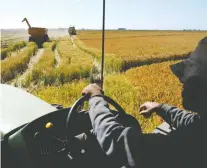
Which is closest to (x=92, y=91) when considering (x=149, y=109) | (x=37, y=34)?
(x=149, y=109)

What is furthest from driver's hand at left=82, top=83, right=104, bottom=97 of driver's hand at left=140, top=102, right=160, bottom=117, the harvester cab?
the harvester cab

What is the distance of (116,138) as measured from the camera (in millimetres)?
1844

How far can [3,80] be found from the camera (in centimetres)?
1205

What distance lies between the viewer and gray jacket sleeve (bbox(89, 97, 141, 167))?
70.2 inches

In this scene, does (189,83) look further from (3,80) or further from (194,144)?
(3,80)

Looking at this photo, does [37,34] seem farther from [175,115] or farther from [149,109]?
[175,115]

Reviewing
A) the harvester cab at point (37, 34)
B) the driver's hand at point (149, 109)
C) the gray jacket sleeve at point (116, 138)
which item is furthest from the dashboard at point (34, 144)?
the harvester cab at point (37, 34)

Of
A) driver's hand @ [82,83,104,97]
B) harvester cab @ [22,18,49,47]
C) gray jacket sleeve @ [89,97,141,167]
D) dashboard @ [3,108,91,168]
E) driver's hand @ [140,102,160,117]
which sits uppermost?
driver's hand @ [82,83,104,97]

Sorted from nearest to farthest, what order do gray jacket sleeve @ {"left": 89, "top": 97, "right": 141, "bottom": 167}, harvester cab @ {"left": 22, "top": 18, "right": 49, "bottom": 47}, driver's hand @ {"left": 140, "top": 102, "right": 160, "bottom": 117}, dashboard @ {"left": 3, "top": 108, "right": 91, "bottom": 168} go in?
gray jacket sleeve @ {"left": 89, "top": 97, "right": 141, "bottom": 167} < dashboard @ {"left": 3, "top": 108, "right": 91, "bottom": 168} < driver's hand @ {"left": 140, "top": 102, "right": 160, "bottom": 117} < harvester cab @ {"left": 22, "top": 18, "right": 49, "bottom": 47}

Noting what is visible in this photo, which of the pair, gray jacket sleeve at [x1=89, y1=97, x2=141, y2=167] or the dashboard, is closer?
gray jacket sleeve at [x1=89, y1=97, x2=141, y2=167]

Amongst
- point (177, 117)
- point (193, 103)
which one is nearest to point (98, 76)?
point (177, 117)

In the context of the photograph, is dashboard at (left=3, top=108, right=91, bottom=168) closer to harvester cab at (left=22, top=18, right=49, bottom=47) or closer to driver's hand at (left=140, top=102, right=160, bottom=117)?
driver's hand at (left=140, top=102, right=160, bottom=117)

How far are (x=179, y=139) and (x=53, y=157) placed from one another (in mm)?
1066

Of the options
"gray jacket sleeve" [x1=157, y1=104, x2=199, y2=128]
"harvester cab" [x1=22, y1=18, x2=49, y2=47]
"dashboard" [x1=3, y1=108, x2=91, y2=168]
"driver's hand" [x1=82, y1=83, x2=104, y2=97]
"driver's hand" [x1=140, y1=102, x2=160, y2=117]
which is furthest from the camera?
"harvester cab" [x1=22, y1=18, x2=49, y2=47]
